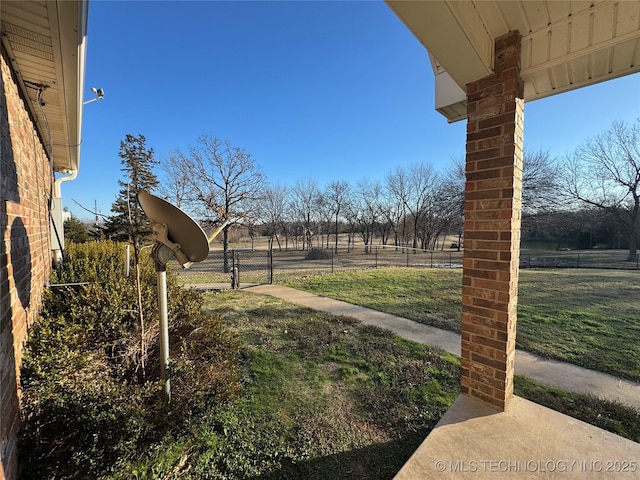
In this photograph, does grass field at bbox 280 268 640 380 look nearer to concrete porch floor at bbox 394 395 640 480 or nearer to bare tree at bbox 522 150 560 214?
concrete porch floor at bbox 394 395 640 480

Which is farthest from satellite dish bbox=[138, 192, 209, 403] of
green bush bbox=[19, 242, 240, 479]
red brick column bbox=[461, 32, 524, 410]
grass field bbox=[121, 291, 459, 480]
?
red brick column bbox=[461, 32, 524, 410]

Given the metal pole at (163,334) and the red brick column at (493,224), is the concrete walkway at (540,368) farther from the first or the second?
the metal pole at (163,334)

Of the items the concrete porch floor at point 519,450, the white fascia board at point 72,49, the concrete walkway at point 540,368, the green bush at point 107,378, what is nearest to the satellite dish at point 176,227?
the green bush at point 107,378

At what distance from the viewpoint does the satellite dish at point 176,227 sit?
1.76 meters

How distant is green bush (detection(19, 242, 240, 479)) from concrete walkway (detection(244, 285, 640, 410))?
3.09 m

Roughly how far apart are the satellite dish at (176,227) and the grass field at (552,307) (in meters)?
4.49

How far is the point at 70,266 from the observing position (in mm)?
3576

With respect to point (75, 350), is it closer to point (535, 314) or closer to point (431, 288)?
point (535, 314)

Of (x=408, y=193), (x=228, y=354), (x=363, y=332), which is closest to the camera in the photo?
(x=228, y=354)

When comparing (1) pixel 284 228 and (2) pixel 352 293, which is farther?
(1) pixel 284 228

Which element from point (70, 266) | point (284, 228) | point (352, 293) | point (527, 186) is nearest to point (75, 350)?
point (70, 266)

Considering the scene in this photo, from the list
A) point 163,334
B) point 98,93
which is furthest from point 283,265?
point 163,334

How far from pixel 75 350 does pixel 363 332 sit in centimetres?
373

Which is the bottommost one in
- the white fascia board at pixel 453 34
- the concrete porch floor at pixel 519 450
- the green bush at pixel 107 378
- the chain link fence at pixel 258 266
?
the chain link fence at pixel 258 266
